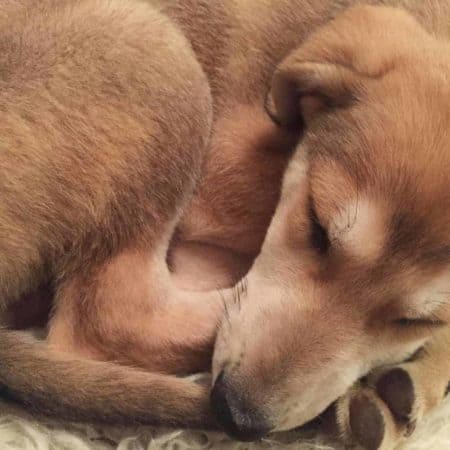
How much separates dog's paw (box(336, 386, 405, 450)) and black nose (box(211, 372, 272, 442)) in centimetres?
25

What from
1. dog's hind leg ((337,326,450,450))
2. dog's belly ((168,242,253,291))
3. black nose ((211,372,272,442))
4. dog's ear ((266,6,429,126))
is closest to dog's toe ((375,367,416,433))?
dog's hind leg ((337,326,450,450))

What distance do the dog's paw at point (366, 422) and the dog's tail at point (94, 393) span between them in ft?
1.11

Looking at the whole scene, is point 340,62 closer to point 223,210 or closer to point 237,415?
point 223,210

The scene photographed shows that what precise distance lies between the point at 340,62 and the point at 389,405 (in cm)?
85

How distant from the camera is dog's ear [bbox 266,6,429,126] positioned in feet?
6.32

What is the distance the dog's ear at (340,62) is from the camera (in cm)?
193

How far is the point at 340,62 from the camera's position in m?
1.97

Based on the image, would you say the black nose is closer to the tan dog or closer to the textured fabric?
the tan dog

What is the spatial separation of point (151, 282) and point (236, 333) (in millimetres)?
295

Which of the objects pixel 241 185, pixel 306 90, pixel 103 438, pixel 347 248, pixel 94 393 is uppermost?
pixel 306 90

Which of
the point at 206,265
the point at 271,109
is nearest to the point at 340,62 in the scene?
the point at 271,109

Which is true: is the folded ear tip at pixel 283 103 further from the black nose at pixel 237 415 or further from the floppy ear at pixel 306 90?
the black nose at pixel 237 415

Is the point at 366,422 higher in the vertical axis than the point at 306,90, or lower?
lower

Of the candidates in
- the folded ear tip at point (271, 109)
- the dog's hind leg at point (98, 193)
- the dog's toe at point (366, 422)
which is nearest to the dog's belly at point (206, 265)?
the dog's hind leg at point (98, 193)
